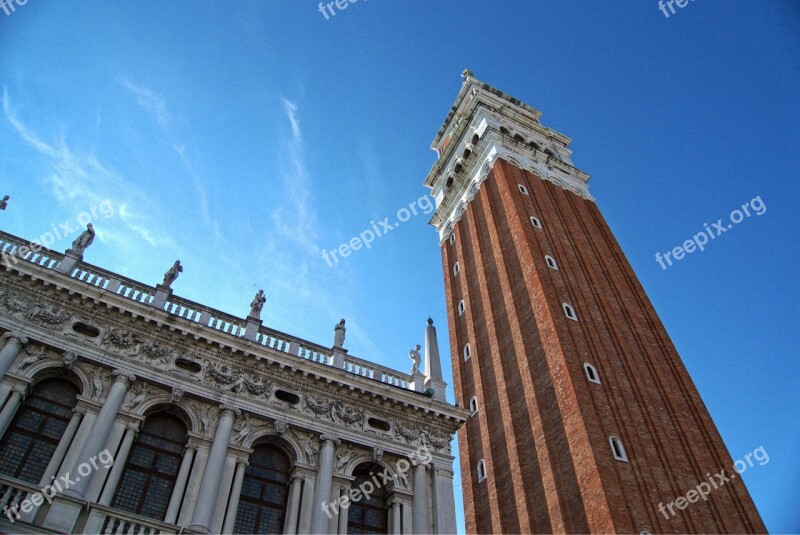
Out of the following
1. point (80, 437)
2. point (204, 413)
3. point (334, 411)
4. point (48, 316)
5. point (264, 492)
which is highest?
point (48, 316)

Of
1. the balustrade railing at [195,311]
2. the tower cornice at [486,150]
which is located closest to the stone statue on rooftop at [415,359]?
the balustrade railing at [195,311]

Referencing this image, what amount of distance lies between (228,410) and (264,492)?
224 cm

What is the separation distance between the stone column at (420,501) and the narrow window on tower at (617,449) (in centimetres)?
941

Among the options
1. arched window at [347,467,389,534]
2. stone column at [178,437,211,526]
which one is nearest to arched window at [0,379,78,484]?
stone column at [178,437,211,526]

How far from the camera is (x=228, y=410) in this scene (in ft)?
53.1

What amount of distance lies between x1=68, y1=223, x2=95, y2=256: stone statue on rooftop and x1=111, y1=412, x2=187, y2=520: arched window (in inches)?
214

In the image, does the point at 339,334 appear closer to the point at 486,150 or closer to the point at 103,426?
the point at 103,426

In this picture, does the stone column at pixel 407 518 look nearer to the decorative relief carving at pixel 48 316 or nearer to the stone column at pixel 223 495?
the stone column at pixel 223 495

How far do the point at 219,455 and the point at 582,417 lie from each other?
1425cm

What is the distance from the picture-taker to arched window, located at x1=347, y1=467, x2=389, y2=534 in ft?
53.5

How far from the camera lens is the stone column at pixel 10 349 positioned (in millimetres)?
14719

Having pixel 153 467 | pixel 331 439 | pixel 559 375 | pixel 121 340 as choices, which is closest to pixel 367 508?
pixel 331 439

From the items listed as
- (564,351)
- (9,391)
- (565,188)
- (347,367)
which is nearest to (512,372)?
(564,351)

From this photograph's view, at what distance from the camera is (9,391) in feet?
47.8
